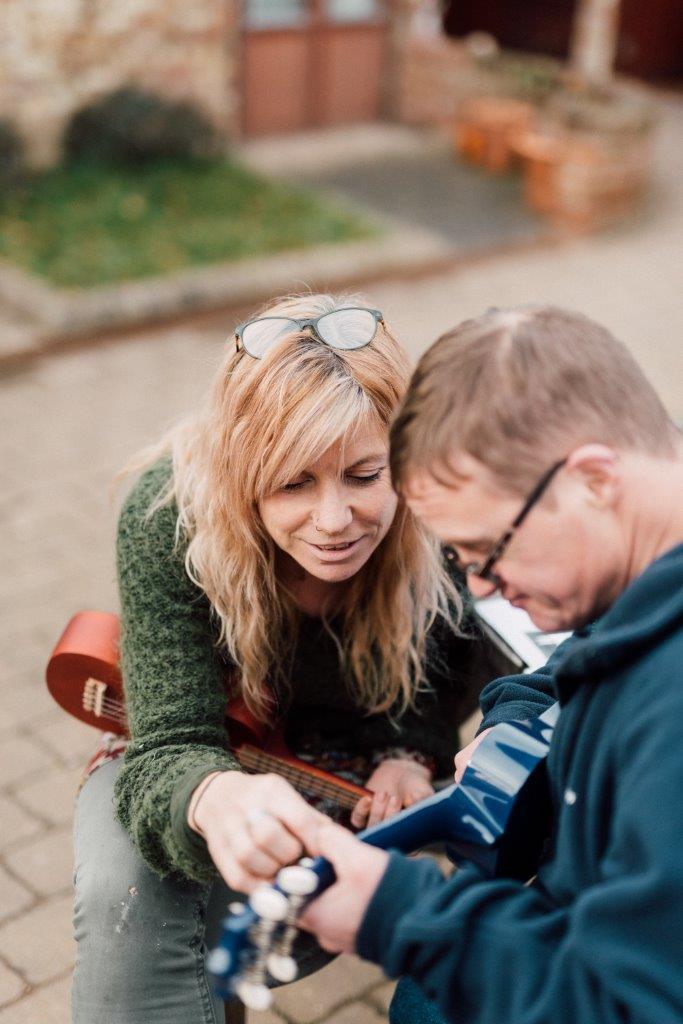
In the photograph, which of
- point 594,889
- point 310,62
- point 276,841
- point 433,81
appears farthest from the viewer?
point 433,81

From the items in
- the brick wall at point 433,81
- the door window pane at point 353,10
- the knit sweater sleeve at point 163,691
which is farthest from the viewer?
the brick wall at point 433,81

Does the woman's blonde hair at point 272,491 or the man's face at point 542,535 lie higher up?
the man's face at point 542,535

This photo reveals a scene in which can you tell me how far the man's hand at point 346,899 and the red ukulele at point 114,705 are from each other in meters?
0.83

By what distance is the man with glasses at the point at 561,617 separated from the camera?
1.31 meters

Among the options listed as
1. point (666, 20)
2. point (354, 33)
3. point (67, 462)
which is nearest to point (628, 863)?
point (67, 462)

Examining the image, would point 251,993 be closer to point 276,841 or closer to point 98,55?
point 276,841

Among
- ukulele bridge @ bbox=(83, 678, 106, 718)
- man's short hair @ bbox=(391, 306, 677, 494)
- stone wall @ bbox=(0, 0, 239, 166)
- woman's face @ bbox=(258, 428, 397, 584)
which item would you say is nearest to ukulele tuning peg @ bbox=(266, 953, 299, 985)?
man's short hair @ bbox=(391, 306, 677, 494)

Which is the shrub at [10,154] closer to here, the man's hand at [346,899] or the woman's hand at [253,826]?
the woman's hand at [253,826]

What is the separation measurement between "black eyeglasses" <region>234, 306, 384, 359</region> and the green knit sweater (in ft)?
1.20

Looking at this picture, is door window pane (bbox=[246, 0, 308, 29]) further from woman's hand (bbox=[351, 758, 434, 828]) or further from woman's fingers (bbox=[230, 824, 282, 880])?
woman's fingers (bbox=[230, 824, 282, 880])

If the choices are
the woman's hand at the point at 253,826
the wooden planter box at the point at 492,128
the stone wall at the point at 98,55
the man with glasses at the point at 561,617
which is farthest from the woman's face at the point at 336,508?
the wooden planter box at the point at 492,128

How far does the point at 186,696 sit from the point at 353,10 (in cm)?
970

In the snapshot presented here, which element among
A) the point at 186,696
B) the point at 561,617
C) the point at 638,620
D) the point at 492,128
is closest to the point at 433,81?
the point at 492,128

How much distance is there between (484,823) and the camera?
1.61 m
